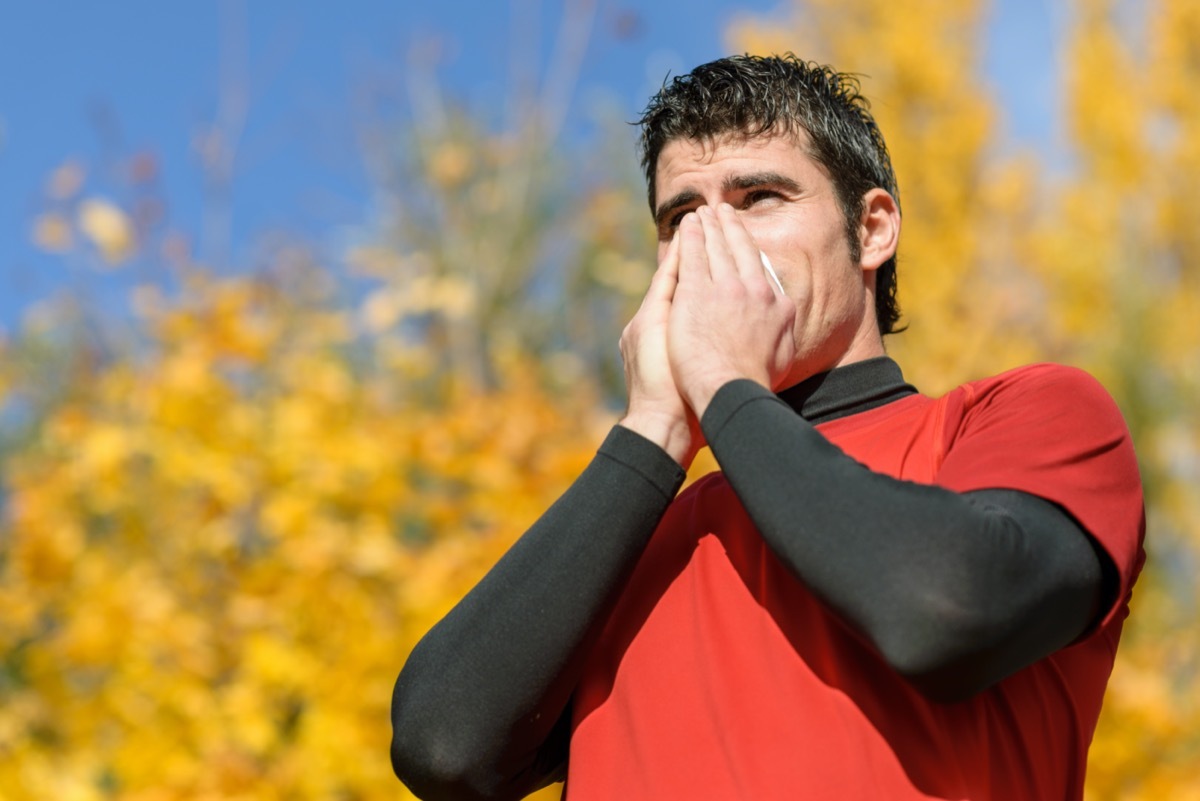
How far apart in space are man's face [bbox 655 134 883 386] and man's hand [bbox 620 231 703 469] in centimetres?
12

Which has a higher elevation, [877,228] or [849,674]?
[877,228]

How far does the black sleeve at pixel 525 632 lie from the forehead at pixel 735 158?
38 cm

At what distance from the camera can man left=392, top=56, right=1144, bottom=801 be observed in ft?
3.06

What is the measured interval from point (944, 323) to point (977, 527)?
8.20 metres

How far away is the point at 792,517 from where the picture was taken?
951 millimetres

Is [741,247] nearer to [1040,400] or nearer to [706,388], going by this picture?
[706,388]

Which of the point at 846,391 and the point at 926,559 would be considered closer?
the point at 926,559

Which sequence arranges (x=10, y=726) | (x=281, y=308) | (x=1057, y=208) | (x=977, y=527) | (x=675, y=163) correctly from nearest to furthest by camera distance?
(x=977, y=527)
(x=675, y=163)
(x=10, y=726)
(x=281, y=308)
(x=1057, y=208)

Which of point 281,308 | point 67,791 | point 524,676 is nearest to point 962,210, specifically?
point 281,308

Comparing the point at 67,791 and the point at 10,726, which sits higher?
the point at 10,726

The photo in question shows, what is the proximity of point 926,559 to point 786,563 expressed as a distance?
11 cm

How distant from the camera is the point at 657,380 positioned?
1174mm

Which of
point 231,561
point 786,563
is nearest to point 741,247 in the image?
point 786,563

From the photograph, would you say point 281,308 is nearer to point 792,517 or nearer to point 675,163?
point 675,163
